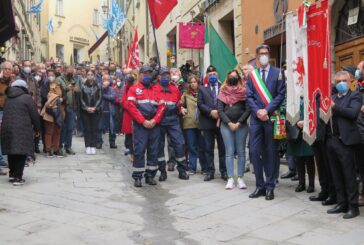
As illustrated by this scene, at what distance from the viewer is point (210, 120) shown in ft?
28.3

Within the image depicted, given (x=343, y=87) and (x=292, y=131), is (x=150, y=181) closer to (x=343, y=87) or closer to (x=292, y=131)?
(x=292, y=131)

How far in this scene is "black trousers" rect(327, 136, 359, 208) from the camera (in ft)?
20.5

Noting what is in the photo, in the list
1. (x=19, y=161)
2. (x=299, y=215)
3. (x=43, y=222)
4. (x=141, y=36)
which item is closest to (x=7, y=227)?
(x=43, y=222)

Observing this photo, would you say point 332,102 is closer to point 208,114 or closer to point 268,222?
point 268,222

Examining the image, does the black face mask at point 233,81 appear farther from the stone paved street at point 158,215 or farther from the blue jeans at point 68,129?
the blue jeans at point 68,129

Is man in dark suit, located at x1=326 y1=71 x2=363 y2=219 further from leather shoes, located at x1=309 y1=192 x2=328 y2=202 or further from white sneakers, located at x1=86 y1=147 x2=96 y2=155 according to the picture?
white sneakers, located at x1=86 y1=147 x2=96 y2=155

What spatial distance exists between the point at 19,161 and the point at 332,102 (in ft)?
16.1

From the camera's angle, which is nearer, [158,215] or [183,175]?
[158,215]

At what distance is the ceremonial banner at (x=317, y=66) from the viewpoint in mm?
6242

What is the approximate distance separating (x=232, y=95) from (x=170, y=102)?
1.16m

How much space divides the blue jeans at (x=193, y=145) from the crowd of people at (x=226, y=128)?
0.06ft

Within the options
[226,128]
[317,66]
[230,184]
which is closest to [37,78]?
[226,128]

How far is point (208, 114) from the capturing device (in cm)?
853

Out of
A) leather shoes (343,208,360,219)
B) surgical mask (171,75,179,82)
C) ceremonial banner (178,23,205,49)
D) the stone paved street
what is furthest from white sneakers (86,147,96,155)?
leather shoes (343,208,360,219)
